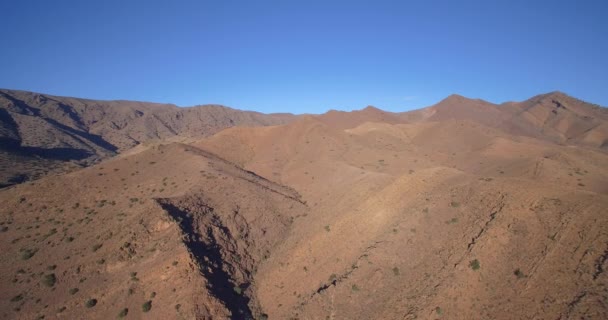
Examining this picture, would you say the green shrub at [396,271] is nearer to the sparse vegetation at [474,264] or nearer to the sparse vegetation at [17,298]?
the sparse vegetation at [474,264]

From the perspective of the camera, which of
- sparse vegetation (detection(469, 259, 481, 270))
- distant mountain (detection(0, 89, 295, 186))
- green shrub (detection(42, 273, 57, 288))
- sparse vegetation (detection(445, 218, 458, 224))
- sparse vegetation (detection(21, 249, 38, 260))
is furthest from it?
distant mountain (detection(0, 89, 295, 186))

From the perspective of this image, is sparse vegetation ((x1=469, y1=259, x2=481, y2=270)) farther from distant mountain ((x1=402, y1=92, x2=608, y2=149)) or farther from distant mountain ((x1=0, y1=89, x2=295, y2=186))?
distant mountain ((x1=402, y1=92, x2=608, y2=149))

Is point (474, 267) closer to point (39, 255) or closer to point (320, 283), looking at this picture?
point (320, 283)

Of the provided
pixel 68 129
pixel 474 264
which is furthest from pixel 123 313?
pixel 68 129

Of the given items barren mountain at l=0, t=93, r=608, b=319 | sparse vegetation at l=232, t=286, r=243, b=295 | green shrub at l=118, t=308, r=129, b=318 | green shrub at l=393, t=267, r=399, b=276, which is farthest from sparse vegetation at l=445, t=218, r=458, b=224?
green shrub at l=118, t=308, r=129, b=318

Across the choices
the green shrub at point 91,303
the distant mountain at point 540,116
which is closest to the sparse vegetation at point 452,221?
the green shrub at point 91,303

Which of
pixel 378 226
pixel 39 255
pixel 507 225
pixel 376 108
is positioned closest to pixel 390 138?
pixel 376 108
